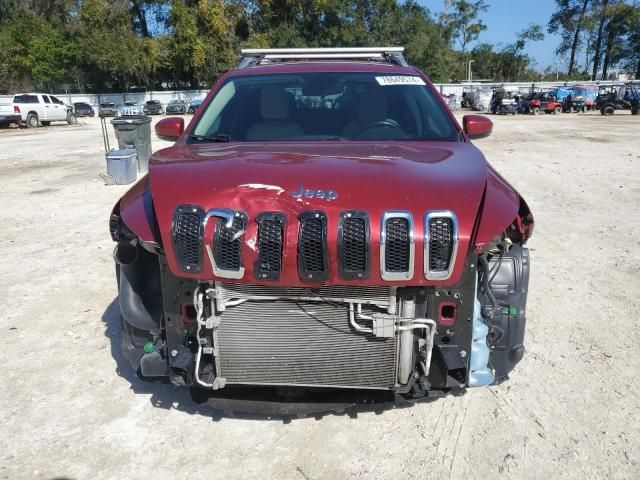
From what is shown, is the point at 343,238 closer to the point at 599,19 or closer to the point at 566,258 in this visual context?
the point at 566,258

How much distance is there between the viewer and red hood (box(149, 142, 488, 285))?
224 centimetres

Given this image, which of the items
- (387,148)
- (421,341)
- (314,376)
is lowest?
(314,376)

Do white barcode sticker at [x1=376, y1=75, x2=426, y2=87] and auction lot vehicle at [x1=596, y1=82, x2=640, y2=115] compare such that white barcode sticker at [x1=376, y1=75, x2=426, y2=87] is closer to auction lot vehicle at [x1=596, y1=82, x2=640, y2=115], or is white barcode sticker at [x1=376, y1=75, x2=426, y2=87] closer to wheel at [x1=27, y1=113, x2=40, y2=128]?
wheel at [x1=27, y1=113, x2=40, y2=128]

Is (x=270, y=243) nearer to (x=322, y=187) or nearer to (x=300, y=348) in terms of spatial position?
(x=322, y=187)

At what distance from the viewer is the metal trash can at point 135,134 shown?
11.0 m

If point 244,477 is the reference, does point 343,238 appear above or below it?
above

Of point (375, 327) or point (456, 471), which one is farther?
point (456, 471)

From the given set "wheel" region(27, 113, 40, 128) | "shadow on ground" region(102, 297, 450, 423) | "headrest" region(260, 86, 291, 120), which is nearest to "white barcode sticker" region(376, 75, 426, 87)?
"headrest" region(260, 86, 291, 120)

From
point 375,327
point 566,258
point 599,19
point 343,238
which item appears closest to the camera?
point 343,238

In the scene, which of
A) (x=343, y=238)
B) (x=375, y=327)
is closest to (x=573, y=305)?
(x=375, y=327)

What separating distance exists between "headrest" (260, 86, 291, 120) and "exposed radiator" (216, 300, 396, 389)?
160cm

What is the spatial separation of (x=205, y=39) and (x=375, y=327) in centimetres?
4853

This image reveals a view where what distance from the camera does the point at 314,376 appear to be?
2541 mm

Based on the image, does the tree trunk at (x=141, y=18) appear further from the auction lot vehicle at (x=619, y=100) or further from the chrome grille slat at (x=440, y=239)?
the chrome grille slat at (x=440, y=239)
